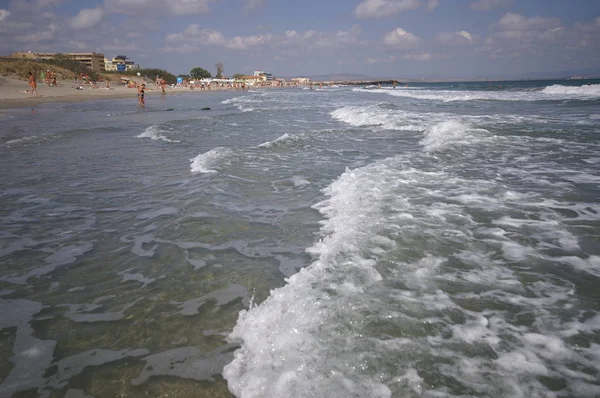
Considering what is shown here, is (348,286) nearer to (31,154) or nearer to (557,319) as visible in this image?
(557,319)

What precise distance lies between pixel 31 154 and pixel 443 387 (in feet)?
40.3

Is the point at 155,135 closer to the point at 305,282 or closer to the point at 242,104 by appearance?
the point at 305,282

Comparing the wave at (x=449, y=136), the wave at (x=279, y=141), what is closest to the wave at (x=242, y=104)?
the wave at (x=279, y=141)

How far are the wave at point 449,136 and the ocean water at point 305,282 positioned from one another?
7.89 feet

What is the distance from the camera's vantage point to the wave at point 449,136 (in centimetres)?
989

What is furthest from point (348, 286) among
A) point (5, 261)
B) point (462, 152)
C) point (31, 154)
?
point (31, 154)

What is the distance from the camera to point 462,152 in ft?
29.2

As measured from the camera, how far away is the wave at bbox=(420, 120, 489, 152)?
989 cm

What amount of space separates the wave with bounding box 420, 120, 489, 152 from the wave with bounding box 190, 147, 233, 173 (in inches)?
226

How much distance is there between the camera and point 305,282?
3.25 metres

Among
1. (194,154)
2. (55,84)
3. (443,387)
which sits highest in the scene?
(55,84)

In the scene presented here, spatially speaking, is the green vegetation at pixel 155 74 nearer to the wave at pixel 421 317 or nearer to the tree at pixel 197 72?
the tree at pixel 197 72

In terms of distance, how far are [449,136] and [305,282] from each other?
974cm

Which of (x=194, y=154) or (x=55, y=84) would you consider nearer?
(x=194, y=154)
